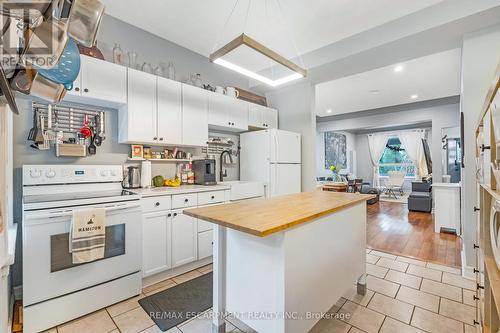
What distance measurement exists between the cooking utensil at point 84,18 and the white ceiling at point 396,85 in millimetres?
4240

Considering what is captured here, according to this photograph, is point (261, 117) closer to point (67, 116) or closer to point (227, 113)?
point (227, 113)

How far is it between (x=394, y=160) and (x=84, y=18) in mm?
11186

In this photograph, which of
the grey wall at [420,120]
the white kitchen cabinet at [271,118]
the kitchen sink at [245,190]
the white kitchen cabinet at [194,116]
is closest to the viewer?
the white kitchen cabinet at [194,116]

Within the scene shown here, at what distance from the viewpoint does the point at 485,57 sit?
235cm

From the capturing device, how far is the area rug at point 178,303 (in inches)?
71.5

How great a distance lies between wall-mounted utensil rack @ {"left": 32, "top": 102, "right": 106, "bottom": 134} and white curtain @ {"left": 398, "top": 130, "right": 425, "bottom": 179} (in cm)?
994

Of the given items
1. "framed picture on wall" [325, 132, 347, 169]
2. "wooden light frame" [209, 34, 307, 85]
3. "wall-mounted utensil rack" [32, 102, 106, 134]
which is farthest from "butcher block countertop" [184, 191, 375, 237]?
"framed picture on wall" [325, 132, 347, 169]

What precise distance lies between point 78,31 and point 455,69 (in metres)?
5.28

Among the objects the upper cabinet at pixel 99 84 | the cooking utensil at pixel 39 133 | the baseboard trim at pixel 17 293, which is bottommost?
the baseboard trim at pixel 17 293

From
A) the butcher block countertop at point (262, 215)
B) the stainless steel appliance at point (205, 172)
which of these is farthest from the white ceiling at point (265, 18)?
the butcher block countertop at point (262, 215)

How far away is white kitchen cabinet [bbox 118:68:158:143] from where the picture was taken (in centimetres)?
248

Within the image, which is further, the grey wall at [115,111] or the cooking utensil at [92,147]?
the cooking utensil at [92,147]

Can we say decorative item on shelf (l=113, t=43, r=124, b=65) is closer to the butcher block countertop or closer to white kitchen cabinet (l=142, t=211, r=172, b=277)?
white kitchen cabinet (l=142, t=211, r=172, b=277)

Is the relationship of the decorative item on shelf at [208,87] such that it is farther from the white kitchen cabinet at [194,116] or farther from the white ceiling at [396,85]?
the white ceiling at [396,85]
